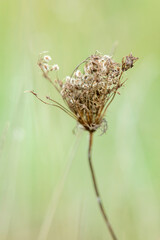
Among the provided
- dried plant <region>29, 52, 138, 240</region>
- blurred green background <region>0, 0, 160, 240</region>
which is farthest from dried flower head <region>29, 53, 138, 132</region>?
blurred green background <region>0, 0, 160, 240</region>

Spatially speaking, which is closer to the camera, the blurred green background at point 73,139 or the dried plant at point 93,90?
the dried plant at point 93,90

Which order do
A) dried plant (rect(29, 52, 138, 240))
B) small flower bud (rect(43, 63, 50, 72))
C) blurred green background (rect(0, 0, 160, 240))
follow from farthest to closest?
blurred green background (rect(0, 0, 160, 240)) → small flower bud (rect(43, 63, 50, 72)) → dried plant (rect(29, 52, 138, 240))

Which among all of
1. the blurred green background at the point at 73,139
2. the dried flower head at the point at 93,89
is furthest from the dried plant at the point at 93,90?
the blurred green background at the point at 73,139

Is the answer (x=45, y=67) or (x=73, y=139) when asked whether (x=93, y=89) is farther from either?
(x=73, y=139)

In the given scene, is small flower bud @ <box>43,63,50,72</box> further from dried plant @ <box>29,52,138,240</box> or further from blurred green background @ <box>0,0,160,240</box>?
blurred green background @ <box>0,0,160,240</box>

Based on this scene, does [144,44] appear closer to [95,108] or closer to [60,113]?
[60,113]

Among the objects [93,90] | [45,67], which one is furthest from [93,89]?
[45,67]

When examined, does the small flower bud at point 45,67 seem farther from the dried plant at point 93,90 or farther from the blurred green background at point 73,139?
the blurred green background at point 73,139

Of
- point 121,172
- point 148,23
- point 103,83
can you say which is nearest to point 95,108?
point 103,83
